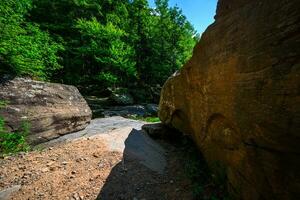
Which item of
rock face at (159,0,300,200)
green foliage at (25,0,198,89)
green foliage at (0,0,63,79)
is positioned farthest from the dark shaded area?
green foliage at (25,0,198,89)

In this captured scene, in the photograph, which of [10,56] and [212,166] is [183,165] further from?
[10,56]

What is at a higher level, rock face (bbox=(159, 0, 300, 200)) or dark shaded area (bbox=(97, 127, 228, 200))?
rock face (bbox=(159, 0, 300, 200))

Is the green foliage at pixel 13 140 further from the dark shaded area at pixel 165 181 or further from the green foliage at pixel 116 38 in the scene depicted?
the green foliage at pixel 116 38

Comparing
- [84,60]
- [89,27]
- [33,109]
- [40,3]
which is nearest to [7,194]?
[33,109]

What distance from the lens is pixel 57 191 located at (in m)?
4.71

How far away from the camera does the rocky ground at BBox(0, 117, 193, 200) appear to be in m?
4.77

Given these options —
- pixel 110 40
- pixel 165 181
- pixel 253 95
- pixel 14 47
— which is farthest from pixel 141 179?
pixel 110 40

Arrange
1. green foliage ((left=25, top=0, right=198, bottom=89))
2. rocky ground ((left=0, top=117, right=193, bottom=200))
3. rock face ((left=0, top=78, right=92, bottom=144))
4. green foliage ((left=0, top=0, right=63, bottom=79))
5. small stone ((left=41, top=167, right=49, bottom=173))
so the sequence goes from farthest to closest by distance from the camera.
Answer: green foliage ((left=25, top=0, right=198, bottom=89)) → green foliage ((left=0, top=0, right=63, bottom=79)) → rock face ((left=0, top=78, right=92, bottom=144)) → small stone ((left=41, top=167, right=49, bottom=173)) → rocky ground ((left=0, top=117, right=193, bottom=200))

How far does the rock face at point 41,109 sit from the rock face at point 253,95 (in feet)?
16.3

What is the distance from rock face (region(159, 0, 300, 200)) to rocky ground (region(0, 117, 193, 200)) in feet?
3.87

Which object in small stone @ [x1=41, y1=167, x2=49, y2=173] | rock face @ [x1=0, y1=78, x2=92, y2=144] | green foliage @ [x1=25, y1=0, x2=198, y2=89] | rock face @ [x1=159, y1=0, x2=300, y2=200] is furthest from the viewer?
green foliage @ [x1=25, y1=0, x2=198, y2=89]

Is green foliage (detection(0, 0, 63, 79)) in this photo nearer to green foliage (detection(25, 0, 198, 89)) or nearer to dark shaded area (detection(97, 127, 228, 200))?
dark shaded area (detection(97, 127, 228, 200))

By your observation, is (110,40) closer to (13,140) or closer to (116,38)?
(116,38)

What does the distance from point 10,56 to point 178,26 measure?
24916 millimetres
